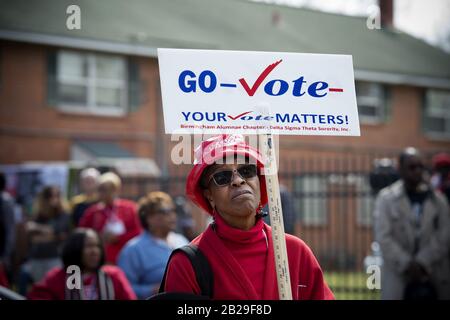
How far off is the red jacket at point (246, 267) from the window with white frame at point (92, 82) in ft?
52.4

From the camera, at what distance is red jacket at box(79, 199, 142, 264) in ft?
25.7

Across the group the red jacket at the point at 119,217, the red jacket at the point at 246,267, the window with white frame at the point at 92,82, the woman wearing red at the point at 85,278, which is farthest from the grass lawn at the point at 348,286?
the window with white frame at the point at 92,82

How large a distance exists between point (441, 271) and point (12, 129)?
13.2m

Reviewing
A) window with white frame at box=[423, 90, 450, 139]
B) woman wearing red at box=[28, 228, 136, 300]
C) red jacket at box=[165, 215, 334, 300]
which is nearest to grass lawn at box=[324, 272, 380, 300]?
woman wearing red at box=[28, 228, 136, 300]

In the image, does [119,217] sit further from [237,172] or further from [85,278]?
[237,172]

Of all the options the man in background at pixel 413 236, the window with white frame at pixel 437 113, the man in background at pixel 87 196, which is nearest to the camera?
the man in background at pixel 413 236

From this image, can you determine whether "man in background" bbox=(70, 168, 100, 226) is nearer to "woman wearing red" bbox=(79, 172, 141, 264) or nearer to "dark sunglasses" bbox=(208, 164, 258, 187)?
"woman wearing red" bbox=(79, 172, 141, 264)

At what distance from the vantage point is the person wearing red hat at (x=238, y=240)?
9.19ft

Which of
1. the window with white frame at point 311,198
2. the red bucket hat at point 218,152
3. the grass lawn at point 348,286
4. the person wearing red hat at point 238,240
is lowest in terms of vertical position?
the grass lawn at point 348,286

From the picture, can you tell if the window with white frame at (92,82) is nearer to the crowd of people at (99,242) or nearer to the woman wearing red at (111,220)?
the crowd of people at (99,242)

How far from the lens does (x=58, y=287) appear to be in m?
5.13

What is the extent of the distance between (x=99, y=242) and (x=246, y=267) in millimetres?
3013

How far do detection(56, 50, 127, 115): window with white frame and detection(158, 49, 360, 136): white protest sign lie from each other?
1593 centimetres

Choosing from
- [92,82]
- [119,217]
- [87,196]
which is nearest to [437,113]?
[92,82]
